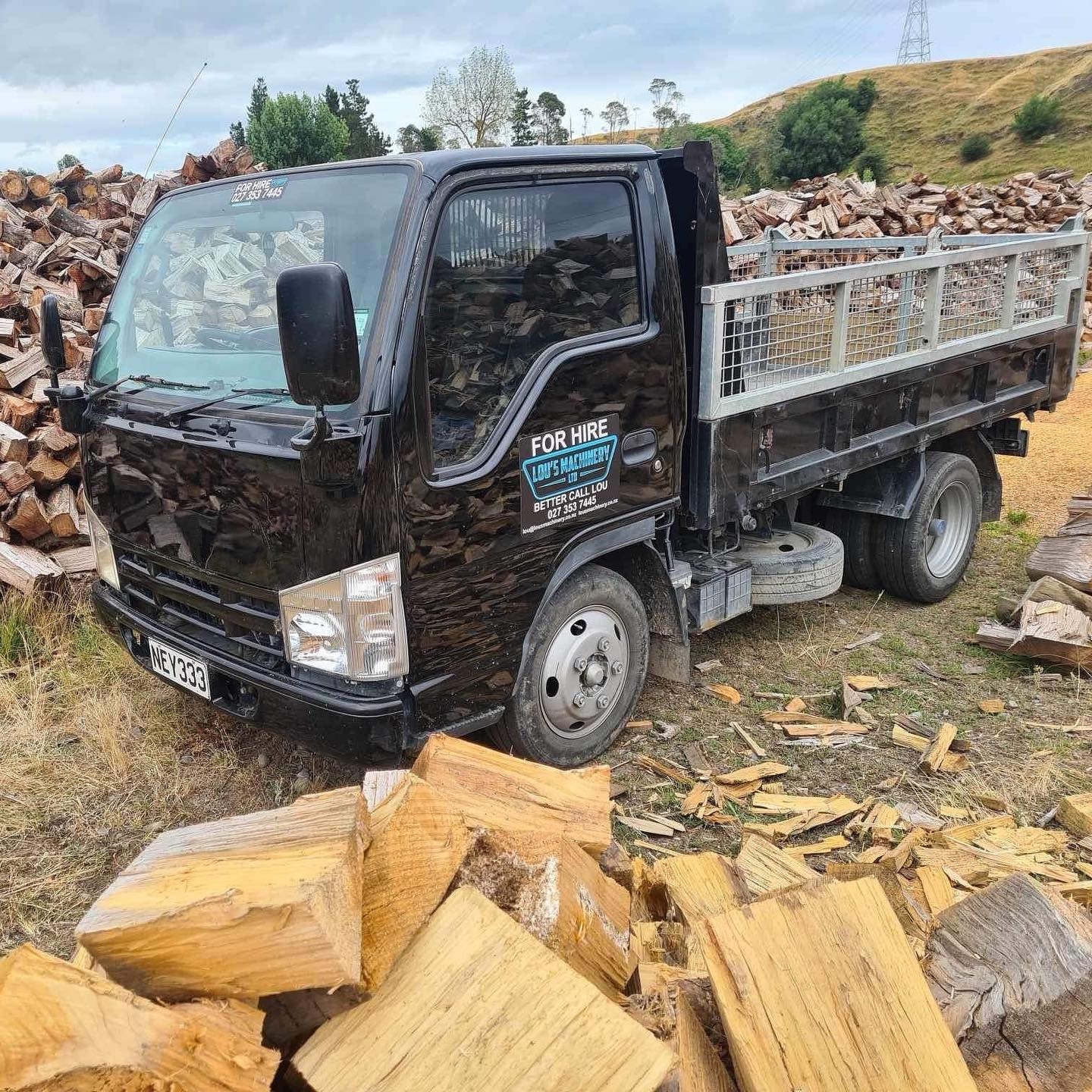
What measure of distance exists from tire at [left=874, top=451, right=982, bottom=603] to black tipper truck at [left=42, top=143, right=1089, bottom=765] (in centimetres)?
98

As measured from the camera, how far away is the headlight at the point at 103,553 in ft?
12.8

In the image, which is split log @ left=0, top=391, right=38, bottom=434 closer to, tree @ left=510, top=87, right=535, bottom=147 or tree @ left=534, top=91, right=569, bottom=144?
tree @ left=510, top=87, right=535, bottom=147

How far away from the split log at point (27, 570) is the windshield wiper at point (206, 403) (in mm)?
2461

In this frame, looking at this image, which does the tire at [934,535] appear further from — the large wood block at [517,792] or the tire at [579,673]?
the large wood block at [517,792]

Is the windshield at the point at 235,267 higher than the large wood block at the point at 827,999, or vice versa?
the windshield at the point at 235,267

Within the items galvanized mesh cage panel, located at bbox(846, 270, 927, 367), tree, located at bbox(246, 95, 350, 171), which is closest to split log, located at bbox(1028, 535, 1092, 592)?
galvanized mesh cage panel, located at bbox(846, 270, 927, 367)

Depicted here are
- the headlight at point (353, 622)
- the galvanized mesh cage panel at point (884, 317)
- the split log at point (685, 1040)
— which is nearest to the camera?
the split log at point (685, 1040)

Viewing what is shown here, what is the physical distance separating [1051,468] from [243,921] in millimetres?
9197

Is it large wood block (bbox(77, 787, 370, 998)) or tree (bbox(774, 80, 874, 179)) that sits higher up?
tree (bbox(774, 80, 874, 179))

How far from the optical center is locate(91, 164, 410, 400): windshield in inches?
125

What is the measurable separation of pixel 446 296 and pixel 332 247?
0.50m

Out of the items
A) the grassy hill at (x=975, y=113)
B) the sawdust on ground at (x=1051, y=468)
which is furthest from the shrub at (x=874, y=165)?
the sawdust on ground at (x=1051, y=468)

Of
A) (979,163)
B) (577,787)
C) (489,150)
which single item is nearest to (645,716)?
(577,787)

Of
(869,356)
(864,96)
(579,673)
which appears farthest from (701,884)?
(864,96)
